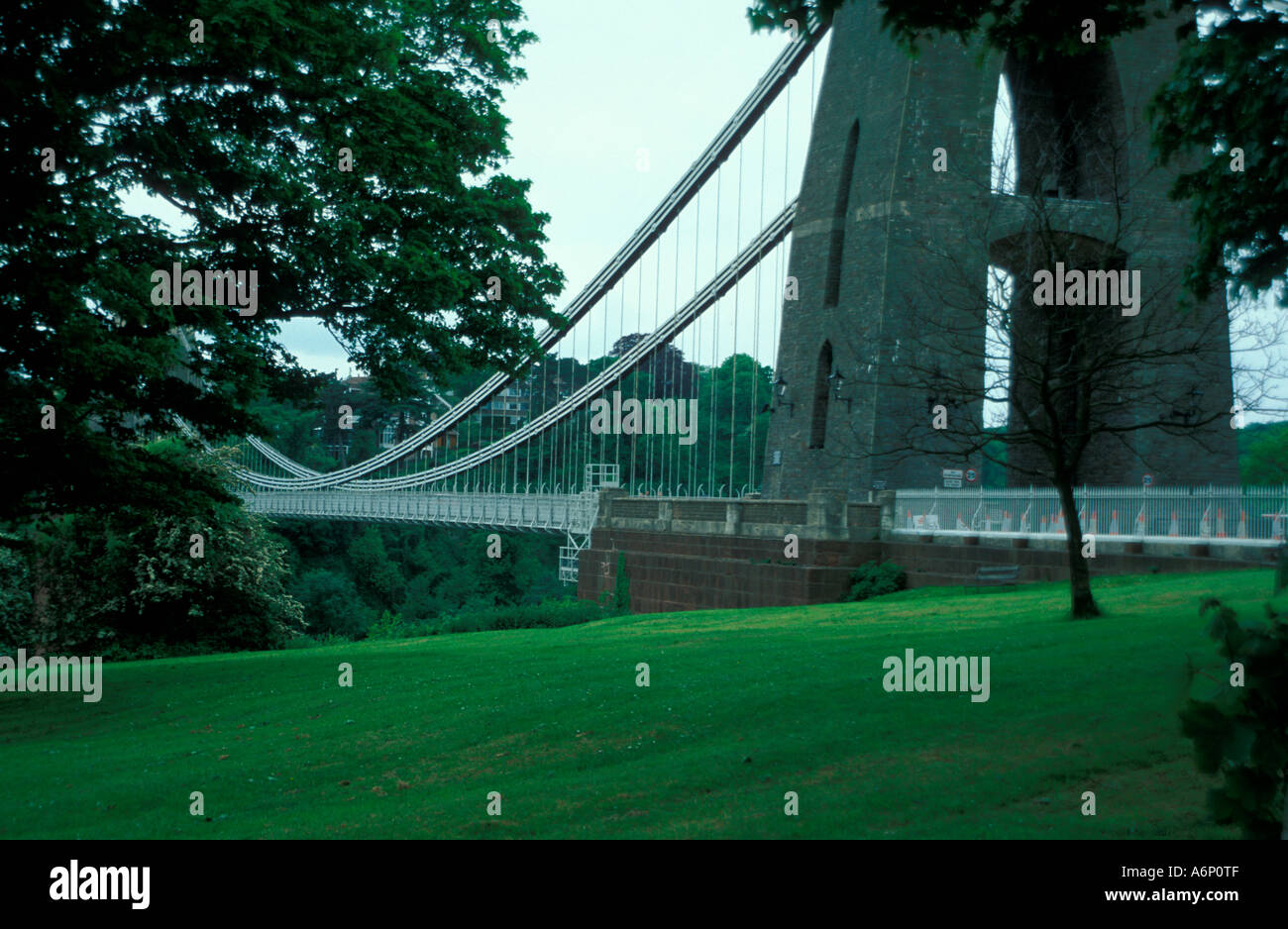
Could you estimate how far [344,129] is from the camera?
12.4m

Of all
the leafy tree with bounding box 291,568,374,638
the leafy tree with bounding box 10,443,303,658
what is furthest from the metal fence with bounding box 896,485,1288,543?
the leafy tree with bounding box 291,568,374,638

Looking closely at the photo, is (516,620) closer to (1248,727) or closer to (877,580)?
(877,580)

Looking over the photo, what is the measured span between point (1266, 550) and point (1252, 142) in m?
9.04

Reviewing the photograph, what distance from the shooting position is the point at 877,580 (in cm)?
2292

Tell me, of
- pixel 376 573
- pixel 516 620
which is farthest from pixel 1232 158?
pixel 376 573

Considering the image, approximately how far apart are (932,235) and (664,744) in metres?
22.9

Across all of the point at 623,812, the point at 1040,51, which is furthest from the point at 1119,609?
the point at 623,812

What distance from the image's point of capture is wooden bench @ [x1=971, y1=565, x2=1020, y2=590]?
67.3 ft

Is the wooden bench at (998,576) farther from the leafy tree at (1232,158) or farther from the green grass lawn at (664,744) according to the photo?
the leafy tree at (1232,158)

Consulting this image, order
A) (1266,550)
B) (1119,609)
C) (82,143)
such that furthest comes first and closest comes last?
(1266,550)
(1119,609)
(82,143)

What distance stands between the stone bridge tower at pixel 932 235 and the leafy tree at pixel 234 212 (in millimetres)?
13759

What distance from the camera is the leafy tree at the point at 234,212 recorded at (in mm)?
9883
